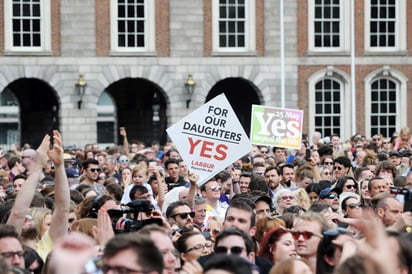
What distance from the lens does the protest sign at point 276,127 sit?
78.6 ft

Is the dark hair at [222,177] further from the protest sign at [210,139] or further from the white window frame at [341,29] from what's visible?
the white window frame at [341,29]

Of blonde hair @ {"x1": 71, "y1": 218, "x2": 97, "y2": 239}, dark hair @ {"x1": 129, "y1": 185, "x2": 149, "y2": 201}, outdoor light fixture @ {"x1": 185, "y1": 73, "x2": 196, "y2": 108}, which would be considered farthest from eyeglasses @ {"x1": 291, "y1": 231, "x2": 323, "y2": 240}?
outdoor light fixture @ {"x1": 185, "y1": 73, "x2": 196, "y2": 108}

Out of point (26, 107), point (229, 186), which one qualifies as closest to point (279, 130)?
point (229, 186)

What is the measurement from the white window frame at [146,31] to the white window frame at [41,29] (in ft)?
6.48

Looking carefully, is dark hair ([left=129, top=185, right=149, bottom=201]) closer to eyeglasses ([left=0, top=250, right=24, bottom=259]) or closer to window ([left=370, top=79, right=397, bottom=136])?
eyeglasses ([left=0, top=250, right=24, bottom=259])

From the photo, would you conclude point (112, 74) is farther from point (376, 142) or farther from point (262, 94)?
point (376, 142)

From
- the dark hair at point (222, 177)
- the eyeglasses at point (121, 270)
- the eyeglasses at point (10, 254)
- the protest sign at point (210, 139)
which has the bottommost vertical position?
the eyeglasses at point (10, 254)

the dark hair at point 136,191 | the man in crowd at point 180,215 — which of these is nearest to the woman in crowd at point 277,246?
the man in crowd at point 180,215

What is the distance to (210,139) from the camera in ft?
53.4

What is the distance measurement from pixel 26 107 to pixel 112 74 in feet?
17.5

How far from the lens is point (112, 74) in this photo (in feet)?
139

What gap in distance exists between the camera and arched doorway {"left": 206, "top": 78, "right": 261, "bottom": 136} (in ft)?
146

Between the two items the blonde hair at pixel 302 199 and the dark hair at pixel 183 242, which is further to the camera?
the blonde hair at pixel 302 199

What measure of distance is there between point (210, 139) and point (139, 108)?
3009cm
